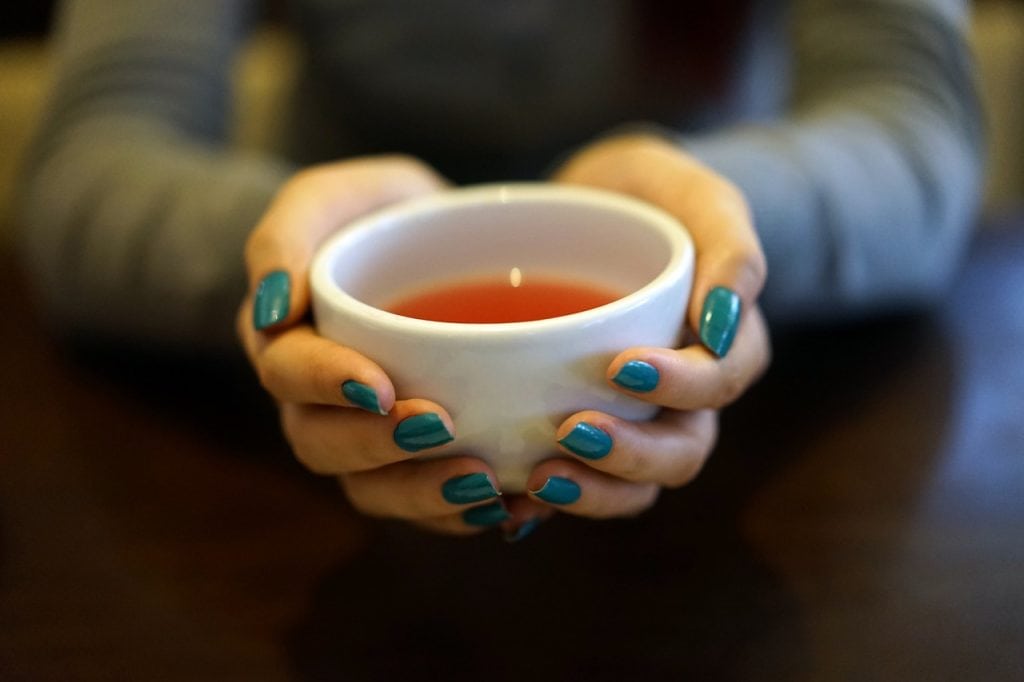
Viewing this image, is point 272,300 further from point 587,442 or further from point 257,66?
point 257,66

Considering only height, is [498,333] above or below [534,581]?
above

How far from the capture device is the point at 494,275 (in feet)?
1.56

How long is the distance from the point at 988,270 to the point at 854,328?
0.48 feet

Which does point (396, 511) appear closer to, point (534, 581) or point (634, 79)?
point (534, 581)

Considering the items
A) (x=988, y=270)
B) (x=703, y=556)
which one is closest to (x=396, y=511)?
(x=703, y=556)

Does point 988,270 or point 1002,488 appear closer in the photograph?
point 1002,488

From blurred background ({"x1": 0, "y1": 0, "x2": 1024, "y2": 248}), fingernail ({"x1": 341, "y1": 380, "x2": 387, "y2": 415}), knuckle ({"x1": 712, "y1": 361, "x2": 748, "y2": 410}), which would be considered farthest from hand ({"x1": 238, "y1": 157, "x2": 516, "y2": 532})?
blurred background ({"x1": 0, "y1": 0, "x2": 1024, "y2": 248})

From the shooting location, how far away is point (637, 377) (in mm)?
350

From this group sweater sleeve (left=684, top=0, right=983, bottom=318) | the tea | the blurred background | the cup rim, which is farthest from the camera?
the blurred background

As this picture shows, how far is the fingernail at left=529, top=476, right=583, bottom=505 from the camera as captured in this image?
1.22 feet

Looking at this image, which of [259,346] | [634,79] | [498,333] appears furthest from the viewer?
[634,79]

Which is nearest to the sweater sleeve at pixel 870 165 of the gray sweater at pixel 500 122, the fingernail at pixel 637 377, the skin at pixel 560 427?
the gray sweater at pixel 500 122

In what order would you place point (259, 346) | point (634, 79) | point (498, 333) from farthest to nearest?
1. point (634, 79)
2. point (259, 346)
3. point (498, 333)

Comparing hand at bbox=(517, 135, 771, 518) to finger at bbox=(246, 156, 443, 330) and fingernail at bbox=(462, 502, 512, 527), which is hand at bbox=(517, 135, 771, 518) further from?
finger at bbox=(246, 156, 443, 330)
